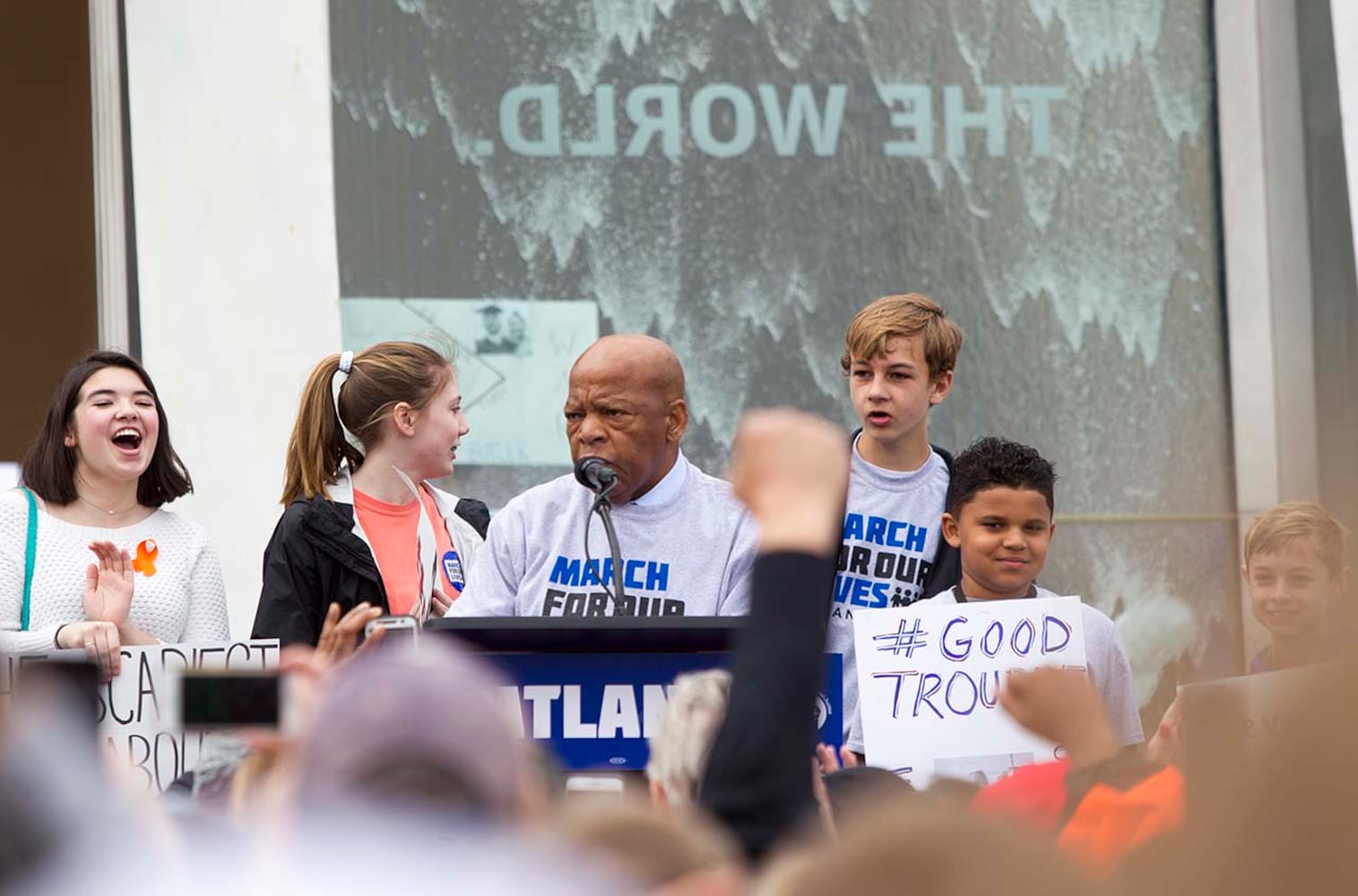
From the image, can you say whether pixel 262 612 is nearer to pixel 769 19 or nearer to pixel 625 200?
pixel 625 200

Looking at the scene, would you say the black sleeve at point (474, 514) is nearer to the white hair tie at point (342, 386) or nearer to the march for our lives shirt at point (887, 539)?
the white hair tie at point (342, 386)

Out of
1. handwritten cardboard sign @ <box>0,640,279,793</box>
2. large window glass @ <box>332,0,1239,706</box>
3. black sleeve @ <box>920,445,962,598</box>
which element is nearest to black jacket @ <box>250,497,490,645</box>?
handwritten cardboard sign @ <box>0,640,279,793</box>

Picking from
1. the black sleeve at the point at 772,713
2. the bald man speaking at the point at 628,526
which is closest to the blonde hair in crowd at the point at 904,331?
the bald man speaking at the point at 628,526

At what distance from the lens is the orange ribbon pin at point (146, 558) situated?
184 inches

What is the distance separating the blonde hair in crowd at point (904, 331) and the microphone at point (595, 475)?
4.03 feet

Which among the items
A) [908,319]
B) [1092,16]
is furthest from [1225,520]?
[908,319]

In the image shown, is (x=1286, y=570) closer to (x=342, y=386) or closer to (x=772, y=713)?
(x=342, y=386)

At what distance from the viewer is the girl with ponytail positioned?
15.4 feet

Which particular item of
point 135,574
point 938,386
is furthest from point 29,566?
point 938,386

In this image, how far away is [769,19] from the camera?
782 cm

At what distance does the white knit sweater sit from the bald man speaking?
1004mm

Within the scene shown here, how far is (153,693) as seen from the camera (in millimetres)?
3602

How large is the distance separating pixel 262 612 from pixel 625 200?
349cm

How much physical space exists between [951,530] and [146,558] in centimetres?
215
